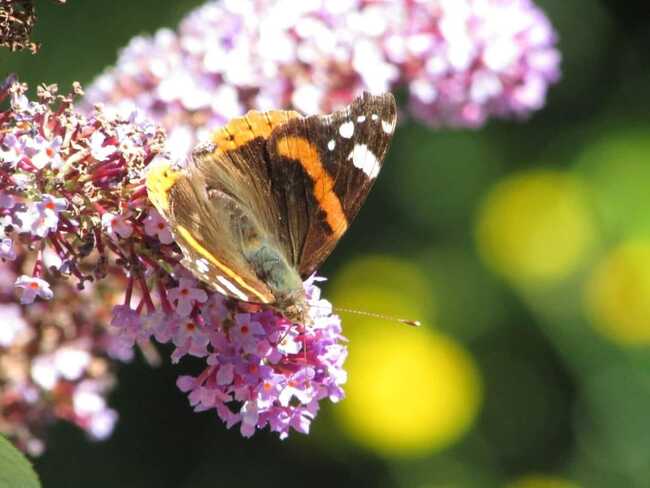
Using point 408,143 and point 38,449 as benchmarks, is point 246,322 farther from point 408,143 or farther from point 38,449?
point 408,143

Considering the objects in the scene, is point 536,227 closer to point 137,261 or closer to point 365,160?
point 365,160

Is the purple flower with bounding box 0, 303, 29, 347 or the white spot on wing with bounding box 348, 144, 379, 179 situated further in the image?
the purple flower with bounding box 0, 303, 29, 347

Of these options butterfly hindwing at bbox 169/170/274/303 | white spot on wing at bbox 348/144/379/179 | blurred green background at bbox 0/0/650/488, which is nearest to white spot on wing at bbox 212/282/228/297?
butterfly hindwing at bbox 169/170/274/303

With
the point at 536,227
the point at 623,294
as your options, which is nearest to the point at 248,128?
the point at 623,294

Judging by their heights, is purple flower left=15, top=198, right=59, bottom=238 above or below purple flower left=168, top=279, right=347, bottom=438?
above

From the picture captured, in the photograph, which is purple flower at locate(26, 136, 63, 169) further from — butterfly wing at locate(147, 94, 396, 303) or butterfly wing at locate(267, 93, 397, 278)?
butterfly wing at locate(267, 93, 397, 278)

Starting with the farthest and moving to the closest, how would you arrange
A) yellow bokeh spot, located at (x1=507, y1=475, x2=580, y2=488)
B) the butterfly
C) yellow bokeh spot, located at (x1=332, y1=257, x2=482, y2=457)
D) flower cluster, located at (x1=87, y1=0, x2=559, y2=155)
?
yellow bokeh spot, located at (x1=332, y1=257, x2=482, y2=457) < yellow bokeh spot, located at (x1=507, y1=475, x2=580, y2=488) < flower cluster, located at (x1=87, y1=0, x2=559, y2=155) < the butterfly
